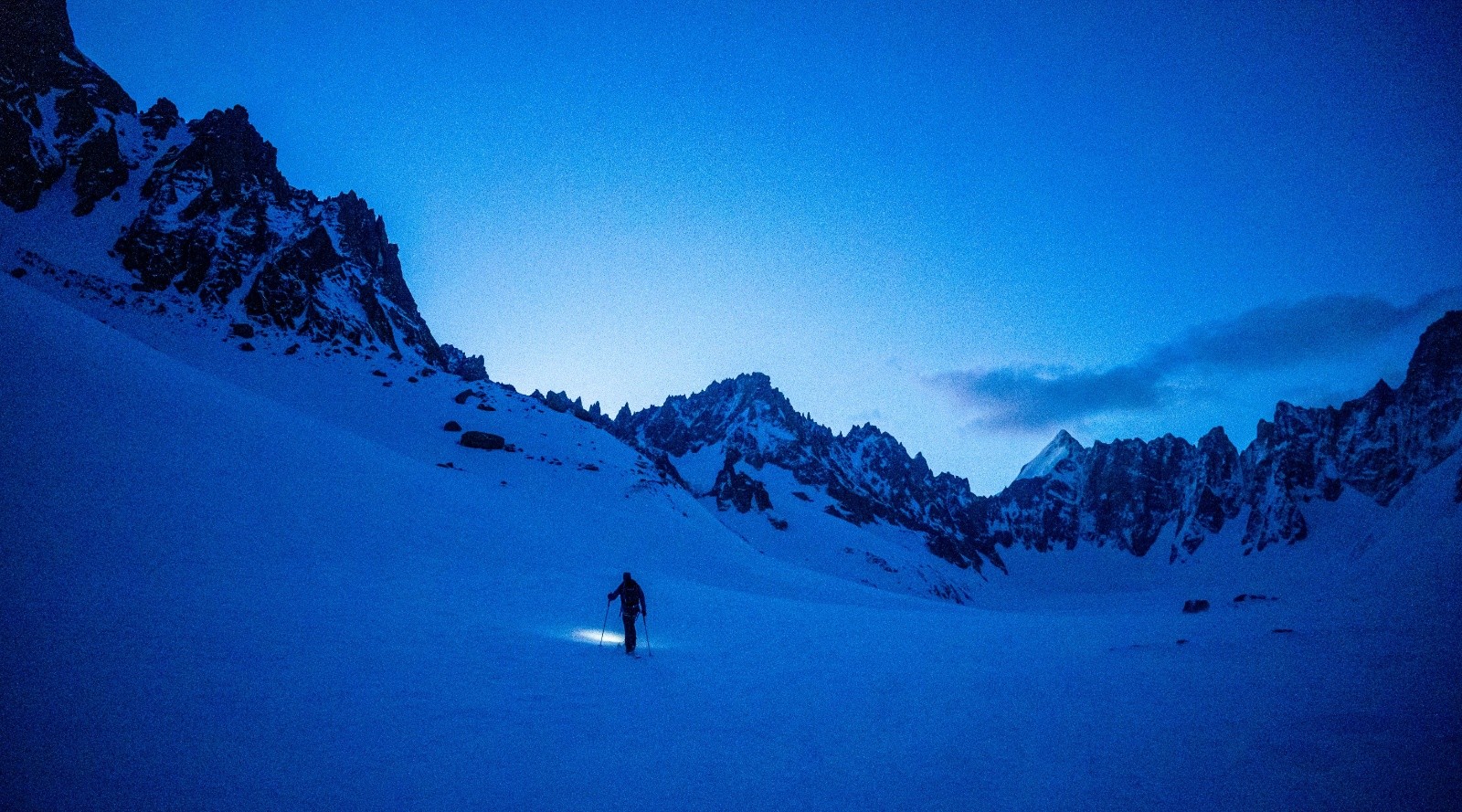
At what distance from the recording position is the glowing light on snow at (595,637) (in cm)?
1259

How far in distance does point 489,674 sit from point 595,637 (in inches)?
189

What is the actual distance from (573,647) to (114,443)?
1773cm

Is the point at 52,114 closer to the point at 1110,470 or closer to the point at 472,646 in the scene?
the point at 472,646

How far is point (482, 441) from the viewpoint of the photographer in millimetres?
48656

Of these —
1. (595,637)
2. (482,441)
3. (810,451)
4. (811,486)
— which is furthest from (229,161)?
(810,451)

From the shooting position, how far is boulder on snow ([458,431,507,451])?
1907 inches

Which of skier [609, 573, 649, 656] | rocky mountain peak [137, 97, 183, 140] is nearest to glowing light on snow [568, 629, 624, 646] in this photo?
skier [609, 573, 649, 656]

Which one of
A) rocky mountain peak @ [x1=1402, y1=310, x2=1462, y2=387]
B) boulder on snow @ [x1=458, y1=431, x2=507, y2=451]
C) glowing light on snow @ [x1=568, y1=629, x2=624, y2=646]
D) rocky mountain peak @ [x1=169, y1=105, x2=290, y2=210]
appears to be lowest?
glowing light on snow @ [x1=568, y1=629, x2=624, y2=646]

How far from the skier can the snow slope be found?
2.02 ft

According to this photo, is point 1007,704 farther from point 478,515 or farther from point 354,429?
point 354,429

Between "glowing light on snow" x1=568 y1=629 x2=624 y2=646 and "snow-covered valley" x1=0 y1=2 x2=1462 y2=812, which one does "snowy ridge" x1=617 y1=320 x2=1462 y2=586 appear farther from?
"glowing light on snow" x1=568 y1=629 x2=624 y2=646

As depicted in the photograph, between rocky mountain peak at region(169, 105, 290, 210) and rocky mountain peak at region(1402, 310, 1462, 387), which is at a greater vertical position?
rocky mountain peak at region(169, 105, 290, 210)

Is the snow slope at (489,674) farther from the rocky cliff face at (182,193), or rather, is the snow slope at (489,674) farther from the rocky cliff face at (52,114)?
the rocky cliff face at (52,114)

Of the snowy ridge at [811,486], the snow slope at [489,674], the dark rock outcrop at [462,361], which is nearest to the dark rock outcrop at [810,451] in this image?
the snowy ridge at [811,486]
